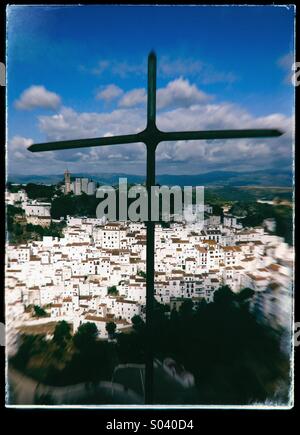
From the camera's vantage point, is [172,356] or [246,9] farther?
[172,356]

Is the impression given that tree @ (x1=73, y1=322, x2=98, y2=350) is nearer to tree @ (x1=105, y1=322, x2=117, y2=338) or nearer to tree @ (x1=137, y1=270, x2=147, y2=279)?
tree @ (x1=105, y1=322, x2=117, y2=338)

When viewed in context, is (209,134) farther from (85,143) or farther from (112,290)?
(112,290)

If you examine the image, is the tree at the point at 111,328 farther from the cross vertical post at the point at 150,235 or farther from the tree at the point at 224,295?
the tree at the point at 224,295

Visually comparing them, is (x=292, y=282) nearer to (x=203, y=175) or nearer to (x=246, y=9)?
(x=203, y=175)

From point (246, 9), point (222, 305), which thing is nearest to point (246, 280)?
point (222, 305)

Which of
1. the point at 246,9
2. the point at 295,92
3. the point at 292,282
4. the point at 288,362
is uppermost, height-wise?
the point at 246,9

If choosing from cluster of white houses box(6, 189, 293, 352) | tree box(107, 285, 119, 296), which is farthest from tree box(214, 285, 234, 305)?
tree box(107, 285, 119, 296)
